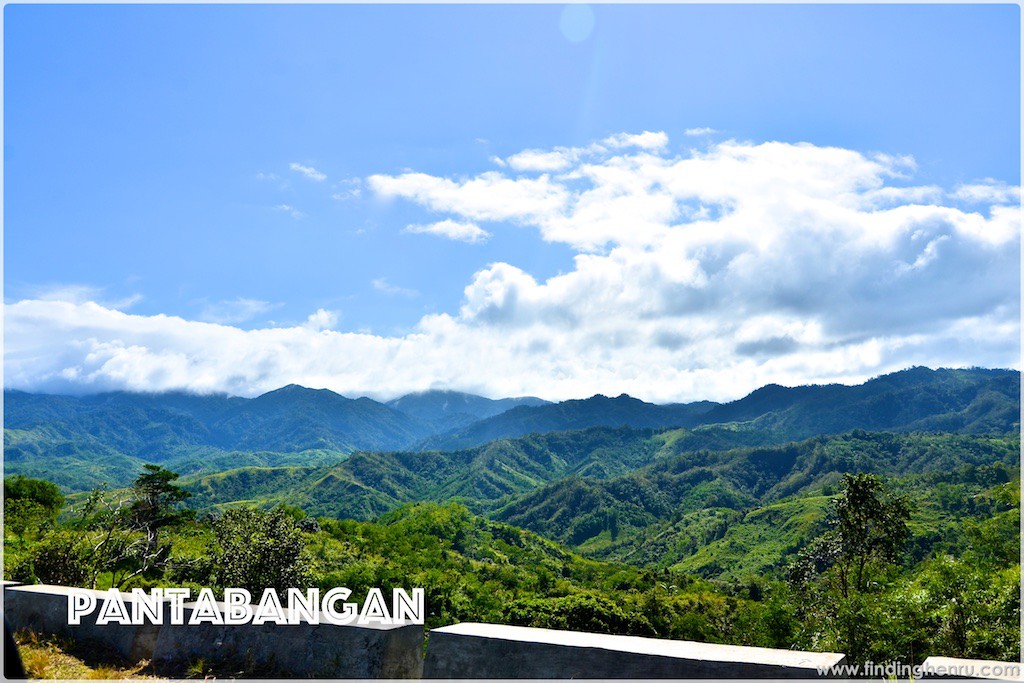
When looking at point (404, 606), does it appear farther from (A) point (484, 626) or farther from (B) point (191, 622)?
(B) point (191, 622)

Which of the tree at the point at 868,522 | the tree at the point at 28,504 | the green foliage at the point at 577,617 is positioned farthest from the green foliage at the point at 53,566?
the tree at the point at 868,522

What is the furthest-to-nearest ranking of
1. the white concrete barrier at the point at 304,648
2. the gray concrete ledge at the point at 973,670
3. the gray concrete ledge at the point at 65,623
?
the gray concrete ledge at the point at 65,623 < the white concrete barrier at the point at 304,648 < the gray concrete ledge at the point at 973,670

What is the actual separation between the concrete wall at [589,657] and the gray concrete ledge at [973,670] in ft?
2.25

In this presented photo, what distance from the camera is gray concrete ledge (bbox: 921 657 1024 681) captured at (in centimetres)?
496

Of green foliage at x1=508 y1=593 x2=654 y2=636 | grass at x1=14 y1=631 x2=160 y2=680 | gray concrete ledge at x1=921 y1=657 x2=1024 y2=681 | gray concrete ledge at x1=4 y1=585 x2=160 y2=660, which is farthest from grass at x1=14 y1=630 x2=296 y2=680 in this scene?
green foliage at x1=508 y1=593 x2=654 y2=636

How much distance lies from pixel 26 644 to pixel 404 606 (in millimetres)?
5335

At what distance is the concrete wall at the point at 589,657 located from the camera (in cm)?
557

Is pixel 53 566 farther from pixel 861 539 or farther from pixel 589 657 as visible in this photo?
pixel 861 539

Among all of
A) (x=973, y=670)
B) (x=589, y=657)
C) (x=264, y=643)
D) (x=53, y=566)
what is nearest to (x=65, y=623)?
(x=264, y=643)

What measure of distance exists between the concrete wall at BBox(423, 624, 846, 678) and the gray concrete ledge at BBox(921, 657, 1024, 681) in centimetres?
69

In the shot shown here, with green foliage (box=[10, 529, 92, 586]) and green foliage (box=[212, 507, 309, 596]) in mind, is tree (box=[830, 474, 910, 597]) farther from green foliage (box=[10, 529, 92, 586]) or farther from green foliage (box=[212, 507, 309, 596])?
green foliage (box=[10, 529, 92, 586])

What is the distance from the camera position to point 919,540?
13075 cm

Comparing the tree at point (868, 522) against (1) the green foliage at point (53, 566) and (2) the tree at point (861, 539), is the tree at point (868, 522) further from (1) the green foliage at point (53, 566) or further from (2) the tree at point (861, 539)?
(1) the green foliage at point (53, 566)

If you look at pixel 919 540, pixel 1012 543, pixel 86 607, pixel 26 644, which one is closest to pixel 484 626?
pixel 86 607
